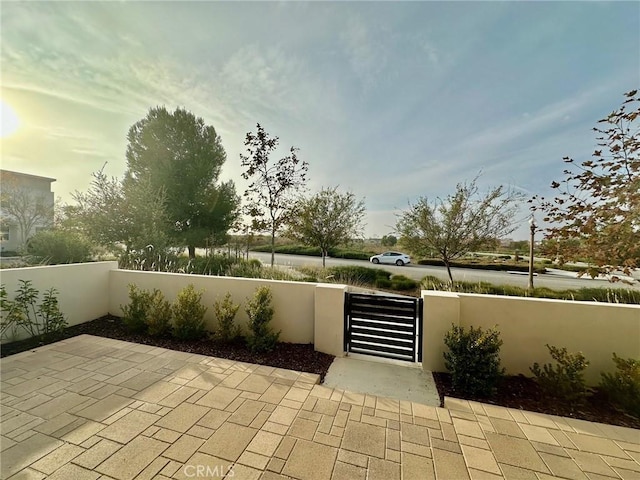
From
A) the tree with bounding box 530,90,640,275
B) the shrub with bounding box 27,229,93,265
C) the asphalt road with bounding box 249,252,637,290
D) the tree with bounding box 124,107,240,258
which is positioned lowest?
the asphalt road with bounding box 249,252,637,290

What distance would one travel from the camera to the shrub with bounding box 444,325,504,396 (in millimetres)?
2525

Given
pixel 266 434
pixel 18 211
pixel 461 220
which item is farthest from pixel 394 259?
pixel 18 211

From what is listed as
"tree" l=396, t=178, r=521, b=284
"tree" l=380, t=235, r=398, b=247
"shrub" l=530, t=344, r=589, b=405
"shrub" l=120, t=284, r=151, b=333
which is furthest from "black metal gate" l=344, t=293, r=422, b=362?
"tree" l=380, t=235, r=398, b=247

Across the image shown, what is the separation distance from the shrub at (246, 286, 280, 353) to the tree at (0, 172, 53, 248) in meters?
17.4

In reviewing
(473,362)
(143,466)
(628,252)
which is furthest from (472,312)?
(143,466)

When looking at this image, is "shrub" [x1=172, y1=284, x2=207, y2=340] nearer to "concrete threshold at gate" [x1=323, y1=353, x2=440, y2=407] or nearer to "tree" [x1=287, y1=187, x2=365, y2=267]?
"concrete threshold at gate" [x1=323, y1=353, x2=440, y2=407]

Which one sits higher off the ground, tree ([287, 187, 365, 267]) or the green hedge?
tree ([287, 187, 365, 267])

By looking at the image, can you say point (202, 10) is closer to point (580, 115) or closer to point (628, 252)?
point (580, 115)

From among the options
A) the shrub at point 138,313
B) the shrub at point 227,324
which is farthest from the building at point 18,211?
the shrub at point 227,324

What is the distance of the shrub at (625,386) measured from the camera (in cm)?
222

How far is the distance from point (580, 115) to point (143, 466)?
8.12 m

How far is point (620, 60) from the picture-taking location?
3941 mm

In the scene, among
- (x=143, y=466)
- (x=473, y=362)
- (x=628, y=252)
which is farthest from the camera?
(x=628, y=252)

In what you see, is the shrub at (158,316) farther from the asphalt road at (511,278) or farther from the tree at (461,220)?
the tree at (461,220)
